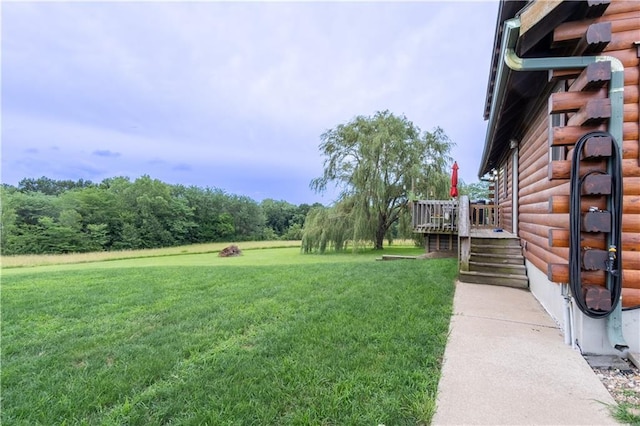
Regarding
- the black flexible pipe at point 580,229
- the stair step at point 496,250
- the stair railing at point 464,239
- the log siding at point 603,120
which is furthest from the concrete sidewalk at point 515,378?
the stair step at point 496,250

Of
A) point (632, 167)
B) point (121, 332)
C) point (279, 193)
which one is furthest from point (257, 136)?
point (279, 193)

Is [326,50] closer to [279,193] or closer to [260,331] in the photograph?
[260,331]

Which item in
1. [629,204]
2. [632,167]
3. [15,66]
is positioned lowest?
[629,204]

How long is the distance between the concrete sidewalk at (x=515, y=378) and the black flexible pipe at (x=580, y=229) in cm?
50

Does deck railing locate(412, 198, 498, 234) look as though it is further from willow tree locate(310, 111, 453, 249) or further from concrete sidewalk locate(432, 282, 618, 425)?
concrete sidewalk locate(432, 282, 618, 425)

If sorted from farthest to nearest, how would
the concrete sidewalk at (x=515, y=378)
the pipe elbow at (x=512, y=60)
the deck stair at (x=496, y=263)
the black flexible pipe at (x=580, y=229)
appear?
the deck stair at (x=496, y=263), the pipe elbow at (x=512, y=60), the black flexible pipe at (x=580, y=229), the concrete sidewalk at (x=515, y=378)

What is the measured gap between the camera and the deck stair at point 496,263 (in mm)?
4961

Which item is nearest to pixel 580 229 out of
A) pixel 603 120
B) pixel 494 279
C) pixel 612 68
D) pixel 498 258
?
pixel 603 120

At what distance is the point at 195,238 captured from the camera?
37688mm

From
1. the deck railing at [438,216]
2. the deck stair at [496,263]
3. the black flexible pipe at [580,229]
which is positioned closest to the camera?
the black flexible pipe at [580,229]

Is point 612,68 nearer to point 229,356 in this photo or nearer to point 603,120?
point 603,120

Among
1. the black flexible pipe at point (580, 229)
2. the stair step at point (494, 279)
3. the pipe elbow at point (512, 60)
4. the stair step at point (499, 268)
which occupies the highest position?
the pipe elbow at point (512, 60)

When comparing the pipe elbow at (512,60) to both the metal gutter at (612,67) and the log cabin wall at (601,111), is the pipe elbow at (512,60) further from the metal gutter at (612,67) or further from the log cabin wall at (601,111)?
the log cabin wall at (601,111)

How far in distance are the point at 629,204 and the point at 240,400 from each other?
3.09m
